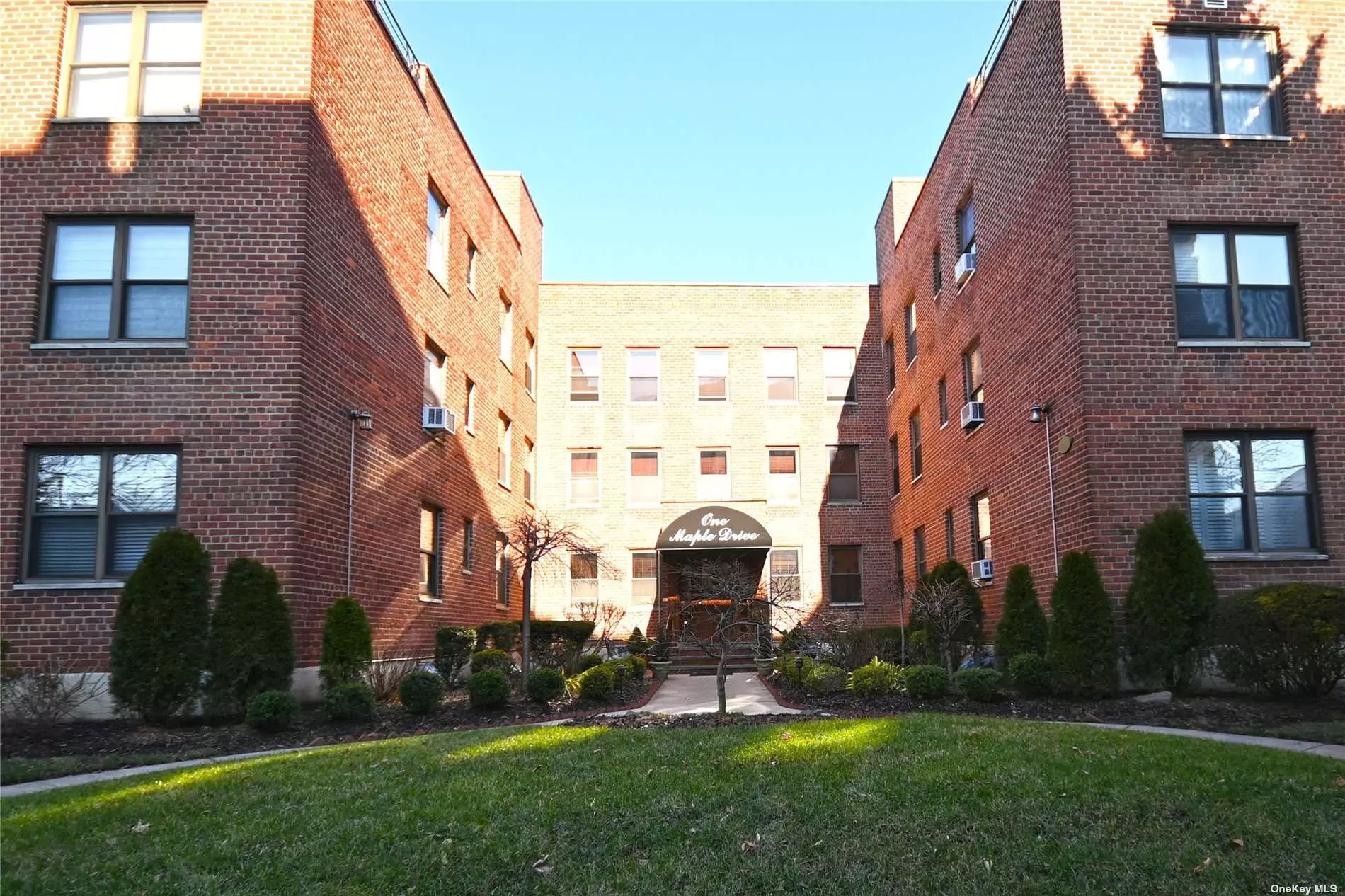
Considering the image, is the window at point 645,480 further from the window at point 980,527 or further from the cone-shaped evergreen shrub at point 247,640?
the cone-shaped evergreen shrub at point 247,640

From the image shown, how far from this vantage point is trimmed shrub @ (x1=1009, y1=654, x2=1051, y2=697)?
1140 cm

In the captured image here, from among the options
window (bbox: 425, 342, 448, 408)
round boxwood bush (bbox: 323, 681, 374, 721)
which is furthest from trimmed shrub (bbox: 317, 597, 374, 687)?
window (bbox: 425, 342, 448, 408)

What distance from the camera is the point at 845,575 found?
25.2 metres

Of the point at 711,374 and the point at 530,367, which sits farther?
the point at 711,374

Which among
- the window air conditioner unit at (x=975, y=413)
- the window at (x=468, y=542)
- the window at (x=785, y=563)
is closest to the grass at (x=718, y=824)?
the window air conditioner unit at (x=975, y=413)

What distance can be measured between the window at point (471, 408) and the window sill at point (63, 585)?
335 inches

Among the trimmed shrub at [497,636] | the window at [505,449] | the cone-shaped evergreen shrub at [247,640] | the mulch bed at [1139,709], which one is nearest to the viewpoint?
the mulch bed at [1139,709]

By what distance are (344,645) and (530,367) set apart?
1417 cm

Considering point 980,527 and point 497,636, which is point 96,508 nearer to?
point 497,636

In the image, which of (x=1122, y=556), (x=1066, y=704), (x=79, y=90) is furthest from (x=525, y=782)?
(x=79, y=90)

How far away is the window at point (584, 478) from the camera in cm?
2545

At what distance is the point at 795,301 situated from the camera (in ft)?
86.3

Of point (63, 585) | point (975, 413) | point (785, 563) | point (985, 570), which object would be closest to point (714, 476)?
point (785, 563)

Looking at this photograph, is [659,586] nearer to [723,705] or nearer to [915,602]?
[915,602]
